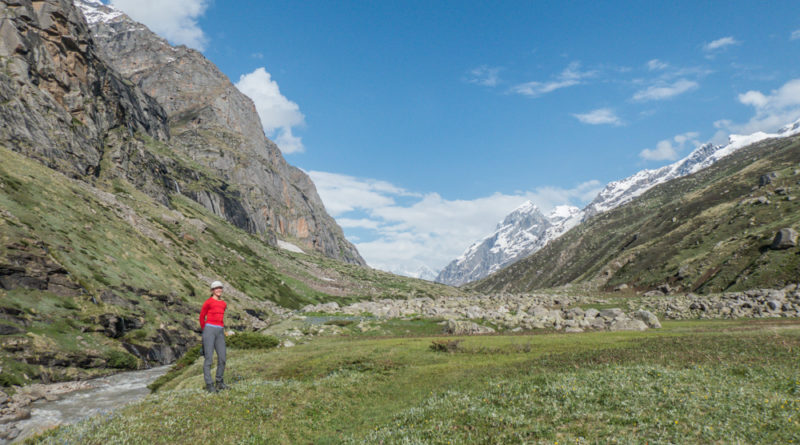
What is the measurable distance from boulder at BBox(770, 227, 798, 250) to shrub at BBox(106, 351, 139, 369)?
12432cm

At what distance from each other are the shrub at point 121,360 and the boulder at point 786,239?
4894 inches

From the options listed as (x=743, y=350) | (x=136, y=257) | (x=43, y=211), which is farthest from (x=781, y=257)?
(x=43, y=211)

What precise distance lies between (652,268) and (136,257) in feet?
502

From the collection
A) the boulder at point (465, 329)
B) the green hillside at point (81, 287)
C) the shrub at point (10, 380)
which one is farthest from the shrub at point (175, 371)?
the boulder at point (465, 329)

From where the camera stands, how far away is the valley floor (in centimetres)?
1347

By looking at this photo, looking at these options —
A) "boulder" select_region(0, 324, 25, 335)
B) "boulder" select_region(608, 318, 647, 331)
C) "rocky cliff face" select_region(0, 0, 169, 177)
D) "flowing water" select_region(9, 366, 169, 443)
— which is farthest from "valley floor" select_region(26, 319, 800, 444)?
"rocky cliff face" select_region(0, 0, 169, 177)

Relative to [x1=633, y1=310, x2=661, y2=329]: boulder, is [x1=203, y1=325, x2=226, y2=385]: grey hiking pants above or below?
above

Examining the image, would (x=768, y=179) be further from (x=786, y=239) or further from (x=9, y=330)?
(x=9, y=330)

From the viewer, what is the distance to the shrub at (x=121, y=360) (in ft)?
135

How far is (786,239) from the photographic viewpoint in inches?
3322

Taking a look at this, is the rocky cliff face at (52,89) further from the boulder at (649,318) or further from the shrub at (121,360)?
the boulder at (649,318)

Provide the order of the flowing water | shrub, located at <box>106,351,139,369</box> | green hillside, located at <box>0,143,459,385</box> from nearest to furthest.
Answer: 1. the flowing water
2. green hillside, located at <box>0,143,459,385</box>
3. shrub, located at <box>106,351,139,369</box>

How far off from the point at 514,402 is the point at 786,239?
106m

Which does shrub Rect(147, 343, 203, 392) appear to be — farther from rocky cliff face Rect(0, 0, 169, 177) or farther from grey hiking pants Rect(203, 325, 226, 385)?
rocky cliff face Rect(0, 0, 169, 177)
